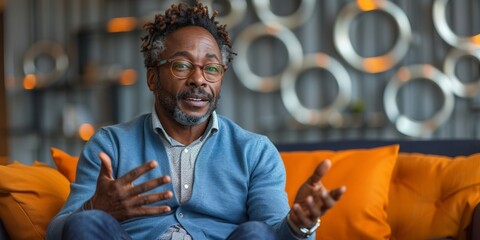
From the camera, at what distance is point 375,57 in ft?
14.6

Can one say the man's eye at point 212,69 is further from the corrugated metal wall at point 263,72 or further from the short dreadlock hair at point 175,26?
the corrugated metal wall at point 263,72

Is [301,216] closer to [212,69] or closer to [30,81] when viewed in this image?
[212,69]

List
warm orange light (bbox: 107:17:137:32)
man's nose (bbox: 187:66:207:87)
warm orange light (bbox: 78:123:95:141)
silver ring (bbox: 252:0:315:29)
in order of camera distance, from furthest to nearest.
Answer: warm orange light (bbox: 78:123:95:141)
warm orange light (bbox: 107:17:137:32)
silver ring (bbox: 252:0:315:29)
man's nose (bbox: 187:66:207:87)

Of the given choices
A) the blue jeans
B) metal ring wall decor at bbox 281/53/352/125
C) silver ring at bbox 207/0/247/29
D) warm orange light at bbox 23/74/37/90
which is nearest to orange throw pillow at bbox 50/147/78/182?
the blue jeans

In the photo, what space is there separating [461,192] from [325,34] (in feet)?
7.20

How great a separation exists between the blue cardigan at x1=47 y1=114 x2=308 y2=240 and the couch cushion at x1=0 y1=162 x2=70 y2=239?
35 centimetres

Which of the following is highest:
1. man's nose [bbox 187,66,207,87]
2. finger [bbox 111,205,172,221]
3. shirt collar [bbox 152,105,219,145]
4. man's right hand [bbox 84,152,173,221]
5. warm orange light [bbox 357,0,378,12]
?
warm orange light [bbox 357,0,378,12]

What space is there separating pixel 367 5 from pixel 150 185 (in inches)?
115

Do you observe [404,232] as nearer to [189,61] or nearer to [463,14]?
[189,61]

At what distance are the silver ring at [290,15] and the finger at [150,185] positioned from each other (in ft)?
9.75

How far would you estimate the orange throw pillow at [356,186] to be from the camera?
2.56 metres

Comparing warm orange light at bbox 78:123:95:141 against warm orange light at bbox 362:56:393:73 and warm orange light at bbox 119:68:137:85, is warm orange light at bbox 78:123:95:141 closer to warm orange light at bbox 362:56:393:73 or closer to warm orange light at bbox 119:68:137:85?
warm orange light at bbox 119:68:137:85

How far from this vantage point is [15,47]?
5.68 meters

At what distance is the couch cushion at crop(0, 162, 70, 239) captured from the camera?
2.41 metres
